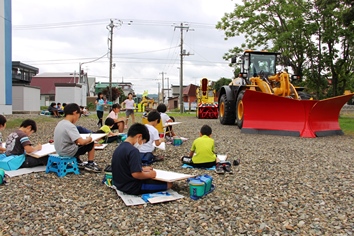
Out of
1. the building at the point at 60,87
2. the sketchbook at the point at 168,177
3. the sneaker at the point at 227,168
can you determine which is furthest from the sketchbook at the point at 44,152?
the building at the point at 60,87

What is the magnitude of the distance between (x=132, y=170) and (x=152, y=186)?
0.41 m

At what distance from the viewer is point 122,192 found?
4.86 m

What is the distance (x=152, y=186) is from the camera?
485 centimetres

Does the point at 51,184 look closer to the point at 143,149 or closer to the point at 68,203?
the point at 68,203

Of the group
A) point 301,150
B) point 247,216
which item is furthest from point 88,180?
point 301,150

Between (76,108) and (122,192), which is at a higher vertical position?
(76,108)

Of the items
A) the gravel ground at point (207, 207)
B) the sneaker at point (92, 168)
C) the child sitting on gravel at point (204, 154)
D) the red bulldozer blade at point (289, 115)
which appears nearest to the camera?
the gravel ground at point (207, 207)

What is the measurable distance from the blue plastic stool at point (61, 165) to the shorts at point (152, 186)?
1789 mm

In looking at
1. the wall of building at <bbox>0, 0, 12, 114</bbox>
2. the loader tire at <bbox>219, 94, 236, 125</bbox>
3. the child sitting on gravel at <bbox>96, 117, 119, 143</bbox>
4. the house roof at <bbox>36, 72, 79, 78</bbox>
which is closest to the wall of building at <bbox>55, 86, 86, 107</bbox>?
the wall of building at <bbox>0, 0, 12, 114</bbox>

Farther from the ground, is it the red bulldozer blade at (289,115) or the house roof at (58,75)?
the house roof at (58,75)

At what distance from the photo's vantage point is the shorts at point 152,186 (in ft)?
15.8

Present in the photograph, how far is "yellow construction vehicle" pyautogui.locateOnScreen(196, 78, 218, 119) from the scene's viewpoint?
24.4 meters

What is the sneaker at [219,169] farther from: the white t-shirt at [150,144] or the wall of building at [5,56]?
the wall of building at [5,56]

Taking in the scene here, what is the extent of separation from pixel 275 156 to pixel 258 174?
6.35 ft
